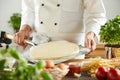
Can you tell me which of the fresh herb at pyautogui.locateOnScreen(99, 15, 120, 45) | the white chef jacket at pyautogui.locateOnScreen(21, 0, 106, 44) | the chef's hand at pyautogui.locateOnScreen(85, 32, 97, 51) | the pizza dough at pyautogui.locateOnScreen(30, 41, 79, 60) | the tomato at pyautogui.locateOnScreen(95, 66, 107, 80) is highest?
the white chef jacket at pyautogui.locateOnScreen(21, 0, 106, 44)

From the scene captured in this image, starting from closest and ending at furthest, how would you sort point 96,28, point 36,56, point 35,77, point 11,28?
point 35,77, point 36,56, point 96,28, point 11,28

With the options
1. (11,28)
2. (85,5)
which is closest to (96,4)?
(85,5)

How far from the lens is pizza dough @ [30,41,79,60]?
167 cm

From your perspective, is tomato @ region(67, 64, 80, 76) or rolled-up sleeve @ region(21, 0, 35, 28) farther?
rolled-up sleeve @ region(21, 0, 35, 28)

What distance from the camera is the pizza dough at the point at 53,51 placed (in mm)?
1667

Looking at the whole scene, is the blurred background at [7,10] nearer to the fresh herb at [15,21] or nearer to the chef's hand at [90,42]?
the fresh herb at [15,21]

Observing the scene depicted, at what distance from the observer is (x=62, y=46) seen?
177cm

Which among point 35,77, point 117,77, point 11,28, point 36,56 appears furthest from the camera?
point 11,28

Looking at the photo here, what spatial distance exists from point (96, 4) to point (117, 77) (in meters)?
0.83

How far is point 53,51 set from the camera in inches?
67.8

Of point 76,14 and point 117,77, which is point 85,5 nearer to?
point 76,14

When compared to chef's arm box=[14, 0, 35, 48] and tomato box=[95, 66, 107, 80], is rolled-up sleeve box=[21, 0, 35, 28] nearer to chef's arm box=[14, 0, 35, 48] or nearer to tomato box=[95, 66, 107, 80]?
chef's arm box=[14, 0, 35, 48]

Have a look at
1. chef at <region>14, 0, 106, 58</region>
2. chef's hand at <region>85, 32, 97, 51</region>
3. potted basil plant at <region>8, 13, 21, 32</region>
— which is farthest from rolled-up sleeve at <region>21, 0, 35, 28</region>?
potted basil plant at <region>8, 13, 21, 32</region>

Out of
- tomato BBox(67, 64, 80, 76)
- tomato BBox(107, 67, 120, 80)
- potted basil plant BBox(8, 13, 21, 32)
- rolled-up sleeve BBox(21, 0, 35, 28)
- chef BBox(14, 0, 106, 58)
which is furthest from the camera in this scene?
potted basil plant BBox(8, 13, 21, 32)
